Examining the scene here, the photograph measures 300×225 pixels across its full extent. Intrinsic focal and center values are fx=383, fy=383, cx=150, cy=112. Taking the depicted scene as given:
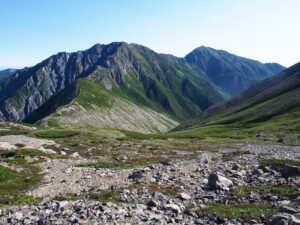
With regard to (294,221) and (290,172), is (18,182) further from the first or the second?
(294,221)

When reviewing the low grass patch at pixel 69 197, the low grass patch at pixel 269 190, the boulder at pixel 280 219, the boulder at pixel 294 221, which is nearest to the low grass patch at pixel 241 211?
the boulder at pixel 280 219

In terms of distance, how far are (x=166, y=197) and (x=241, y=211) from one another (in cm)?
633

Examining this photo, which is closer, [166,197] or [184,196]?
[166,197]

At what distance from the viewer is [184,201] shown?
2798 cm

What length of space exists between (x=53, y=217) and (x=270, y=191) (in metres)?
16.5

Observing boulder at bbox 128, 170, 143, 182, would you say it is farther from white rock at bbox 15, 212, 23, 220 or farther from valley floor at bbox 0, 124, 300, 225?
white rock at bbox 15, 212, 23, 220

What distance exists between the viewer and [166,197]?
28.5 metres

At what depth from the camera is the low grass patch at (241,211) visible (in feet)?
75.9

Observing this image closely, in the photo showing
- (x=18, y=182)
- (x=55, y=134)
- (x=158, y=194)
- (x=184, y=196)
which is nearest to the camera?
(x=184, y=196)

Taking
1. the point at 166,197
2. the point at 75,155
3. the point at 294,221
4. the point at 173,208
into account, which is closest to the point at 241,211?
the point at 173,208

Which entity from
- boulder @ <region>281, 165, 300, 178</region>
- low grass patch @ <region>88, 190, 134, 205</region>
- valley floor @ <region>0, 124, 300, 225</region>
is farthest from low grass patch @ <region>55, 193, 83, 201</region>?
boulder @ <region>281, 165, 300, 178</region>

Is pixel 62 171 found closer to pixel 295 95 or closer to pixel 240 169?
pixel 240 169

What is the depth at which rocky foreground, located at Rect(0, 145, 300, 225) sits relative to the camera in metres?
22.9

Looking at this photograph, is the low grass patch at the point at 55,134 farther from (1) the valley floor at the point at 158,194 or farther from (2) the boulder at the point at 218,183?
(2) the boulder at the point at 218,183
